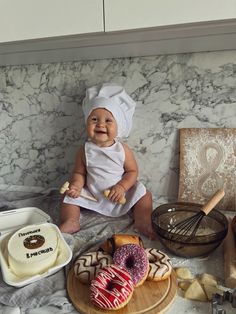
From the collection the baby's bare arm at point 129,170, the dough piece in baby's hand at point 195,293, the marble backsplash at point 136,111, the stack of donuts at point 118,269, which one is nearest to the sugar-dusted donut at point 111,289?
the stack of donuts at point 118,269

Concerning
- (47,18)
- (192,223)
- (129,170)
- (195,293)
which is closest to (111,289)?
(195,293)

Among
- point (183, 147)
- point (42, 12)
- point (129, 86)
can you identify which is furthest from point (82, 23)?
point (183, 147)

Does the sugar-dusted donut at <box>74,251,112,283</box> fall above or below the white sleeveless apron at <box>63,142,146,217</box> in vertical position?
below

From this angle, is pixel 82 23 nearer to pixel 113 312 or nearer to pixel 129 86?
pixel 129 86

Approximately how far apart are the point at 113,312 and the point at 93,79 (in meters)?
0.62

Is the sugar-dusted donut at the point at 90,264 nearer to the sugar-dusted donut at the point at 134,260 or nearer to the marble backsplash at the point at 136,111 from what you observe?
the sugar-dusted donut at the point at 134,260

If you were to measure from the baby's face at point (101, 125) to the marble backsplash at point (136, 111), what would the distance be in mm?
128

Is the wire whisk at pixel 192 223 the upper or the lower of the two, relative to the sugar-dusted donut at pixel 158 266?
upper

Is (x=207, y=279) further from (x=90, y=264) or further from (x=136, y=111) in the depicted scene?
(x=136, y=111)

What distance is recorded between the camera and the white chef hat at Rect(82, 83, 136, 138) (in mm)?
782

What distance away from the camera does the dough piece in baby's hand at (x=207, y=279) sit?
58 cm

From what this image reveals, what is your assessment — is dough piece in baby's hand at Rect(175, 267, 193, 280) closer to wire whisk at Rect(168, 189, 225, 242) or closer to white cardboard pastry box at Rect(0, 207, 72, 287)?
wire whisk at Rect(168, 189, 225, 242)

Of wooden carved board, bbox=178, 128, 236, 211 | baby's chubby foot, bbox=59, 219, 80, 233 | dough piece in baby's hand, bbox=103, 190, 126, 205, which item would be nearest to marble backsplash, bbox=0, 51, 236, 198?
wooden carved board, bbox=178, 128, 236, 211

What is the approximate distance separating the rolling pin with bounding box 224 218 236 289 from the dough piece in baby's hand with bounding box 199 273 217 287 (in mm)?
24
